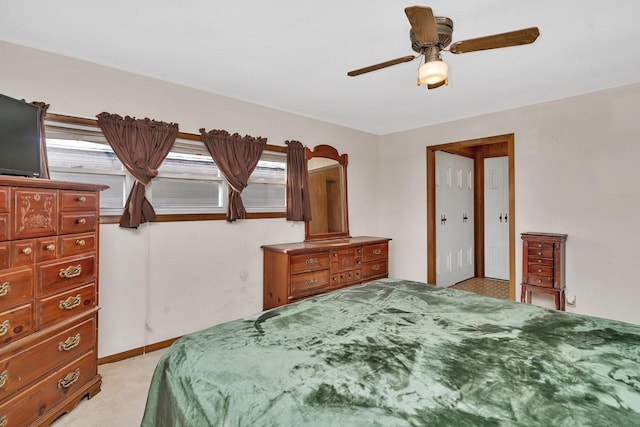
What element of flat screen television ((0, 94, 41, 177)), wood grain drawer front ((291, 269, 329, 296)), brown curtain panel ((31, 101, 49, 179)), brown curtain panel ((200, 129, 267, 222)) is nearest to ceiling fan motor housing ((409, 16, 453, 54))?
brown curtain panel ((200, 129, 267, 222))

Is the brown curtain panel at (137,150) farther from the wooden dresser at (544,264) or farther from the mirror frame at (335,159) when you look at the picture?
the wooden dresser at (544,264)

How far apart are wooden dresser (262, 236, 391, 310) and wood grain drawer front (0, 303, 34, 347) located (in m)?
1.98

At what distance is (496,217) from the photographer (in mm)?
5555

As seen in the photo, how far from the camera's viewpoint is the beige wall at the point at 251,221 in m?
2.60

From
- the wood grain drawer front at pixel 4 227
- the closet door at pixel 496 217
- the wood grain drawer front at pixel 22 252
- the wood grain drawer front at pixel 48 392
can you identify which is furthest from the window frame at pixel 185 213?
the closet door at pixel 496 217

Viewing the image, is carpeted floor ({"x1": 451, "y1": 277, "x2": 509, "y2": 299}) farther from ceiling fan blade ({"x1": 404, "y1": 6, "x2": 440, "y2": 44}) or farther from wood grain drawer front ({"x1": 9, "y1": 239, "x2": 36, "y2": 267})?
wood grain drawer front ({"x1": 9, "y1": 239, "x2": 36, "y2": 267})

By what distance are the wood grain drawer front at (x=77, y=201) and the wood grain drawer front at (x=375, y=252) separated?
289cm

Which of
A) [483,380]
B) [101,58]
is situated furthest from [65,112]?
[483,380]

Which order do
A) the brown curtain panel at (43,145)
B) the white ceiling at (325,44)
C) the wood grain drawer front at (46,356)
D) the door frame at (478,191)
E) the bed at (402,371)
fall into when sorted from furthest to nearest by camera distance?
the door frame at (478,191) < the brown curtain panel at (43,145) < the white ceiling at (325,44) < the wood grain drawer front at (46,356) < the bed at (402,371)

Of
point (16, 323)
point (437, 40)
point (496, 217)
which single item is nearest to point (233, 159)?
point (16, 323)

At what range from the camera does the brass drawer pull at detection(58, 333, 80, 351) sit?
1920 mm

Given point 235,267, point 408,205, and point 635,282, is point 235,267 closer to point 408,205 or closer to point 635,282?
point 408,205

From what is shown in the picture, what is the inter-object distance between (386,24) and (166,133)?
208 centimetres

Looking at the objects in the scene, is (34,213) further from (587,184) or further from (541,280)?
(587,184)
